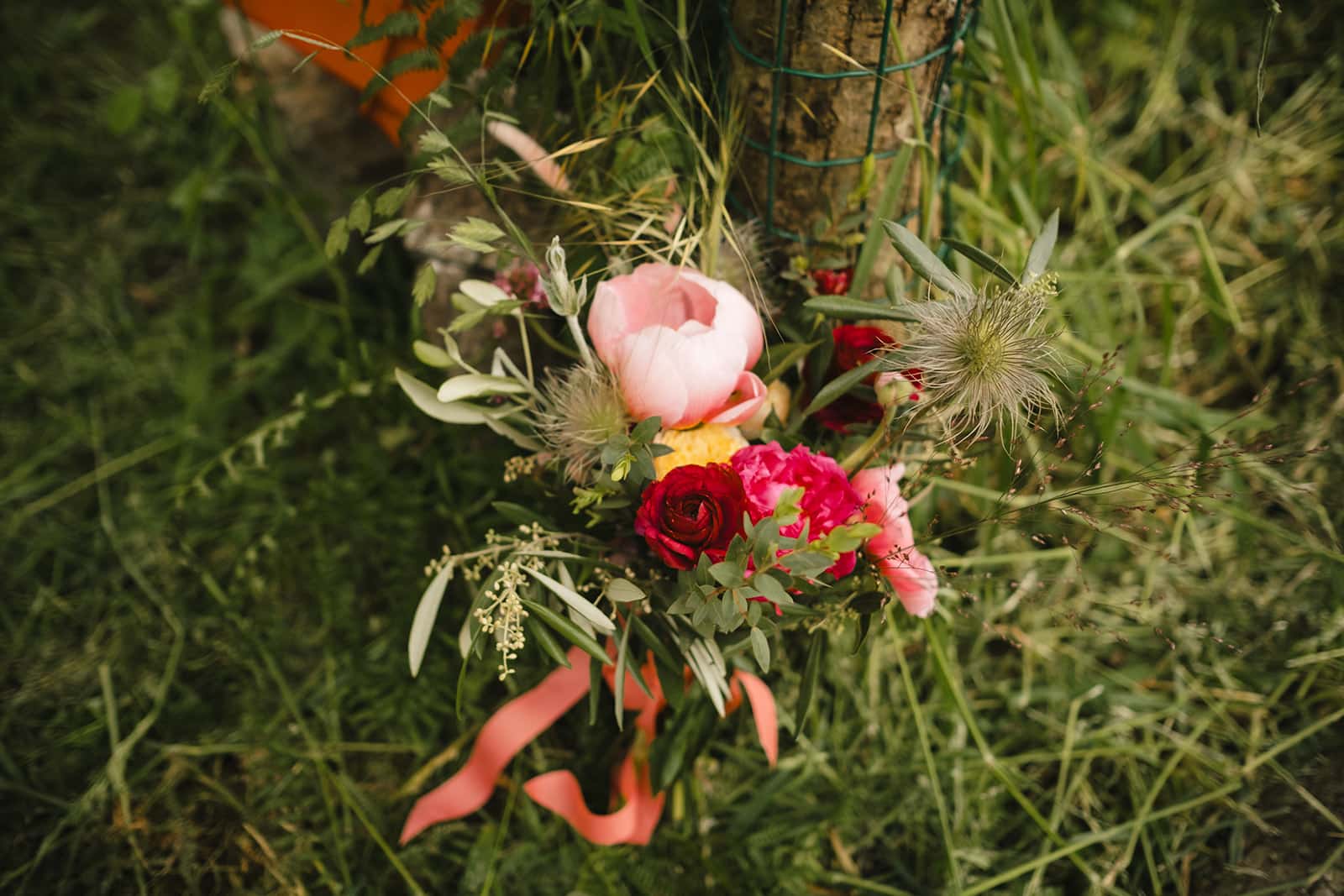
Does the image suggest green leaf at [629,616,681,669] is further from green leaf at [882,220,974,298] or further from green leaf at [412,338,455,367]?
green leaf at [882,220,974,298]

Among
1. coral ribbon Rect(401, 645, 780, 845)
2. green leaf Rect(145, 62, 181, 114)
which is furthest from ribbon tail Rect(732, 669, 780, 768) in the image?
green leaf Rect(145, 62, 181, 114)

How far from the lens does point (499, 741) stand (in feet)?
3.79

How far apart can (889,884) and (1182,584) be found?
67 centimetres

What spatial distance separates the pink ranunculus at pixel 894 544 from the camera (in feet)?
2.84

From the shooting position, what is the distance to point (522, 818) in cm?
125

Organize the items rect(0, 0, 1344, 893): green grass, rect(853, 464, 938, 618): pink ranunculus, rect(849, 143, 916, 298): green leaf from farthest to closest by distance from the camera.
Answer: rect(0, 0, 1344, 893): green grass → rect(849, 143, 916, 298): green leaf → rect(853, 464, 938, 618): pink ranunculus

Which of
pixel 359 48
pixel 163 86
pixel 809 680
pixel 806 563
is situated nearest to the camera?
pixel 806 563

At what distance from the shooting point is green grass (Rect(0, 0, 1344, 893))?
1209 mm

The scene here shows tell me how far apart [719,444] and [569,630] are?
232 mm

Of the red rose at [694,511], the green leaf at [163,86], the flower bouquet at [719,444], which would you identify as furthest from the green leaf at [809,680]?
the green leaf at [163,86]

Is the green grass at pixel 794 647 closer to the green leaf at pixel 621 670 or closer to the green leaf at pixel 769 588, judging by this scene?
the green leaf at pixel 621 670

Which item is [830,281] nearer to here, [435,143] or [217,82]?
[435,143]

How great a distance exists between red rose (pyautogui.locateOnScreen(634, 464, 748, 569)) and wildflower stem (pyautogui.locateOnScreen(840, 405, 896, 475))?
0.17 meters

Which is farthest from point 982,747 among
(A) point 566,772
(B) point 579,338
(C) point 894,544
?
(B) point 579,338
